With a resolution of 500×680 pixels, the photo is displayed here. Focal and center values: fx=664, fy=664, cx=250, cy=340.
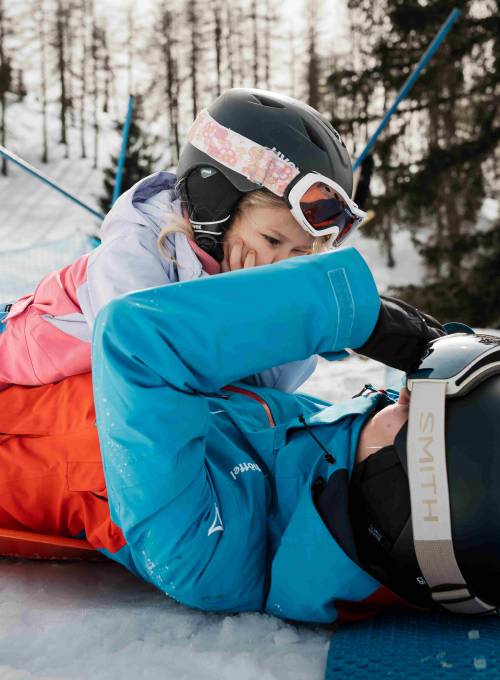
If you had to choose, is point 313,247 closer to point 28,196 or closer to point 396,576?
point 396,576

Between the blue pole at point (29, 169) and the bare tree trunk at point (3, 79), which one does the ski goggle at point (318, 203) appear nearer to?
the blue pole at point (29, 169)

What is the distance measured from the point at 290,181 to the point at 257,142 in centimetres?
20

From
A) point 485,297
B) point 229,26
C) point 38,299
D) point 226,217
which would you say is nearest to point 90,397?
point 38,299

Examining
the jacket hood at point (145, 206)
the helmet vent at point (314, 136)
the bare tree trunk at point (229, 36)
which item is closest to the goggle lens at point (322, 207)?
the helmet vent at point (314, 136)

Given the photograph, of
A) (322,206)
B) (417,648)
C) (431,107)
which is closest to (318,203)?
(322,206)

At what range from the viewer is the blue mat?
1267 millimetres

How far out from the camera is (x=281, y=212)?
230 centimetres

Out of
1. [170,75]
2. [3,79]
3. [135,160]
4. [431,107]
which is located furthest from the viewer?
[170,75]

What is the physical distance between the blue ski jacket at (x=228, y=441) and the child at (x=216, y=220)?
657 mm

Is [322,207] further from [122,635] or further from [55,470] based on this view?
[122,635]

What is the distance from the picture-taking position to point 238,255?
233 centimetres

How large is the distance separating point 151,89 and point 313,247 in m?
26.7

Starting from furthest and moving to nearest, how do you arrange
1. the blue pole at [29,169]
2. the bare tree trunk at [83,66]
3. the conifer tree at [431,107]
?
1. the bare tree trunk at [83,66]
2. the conifer tree at [431,107]
3. the blue pole at [29,169]

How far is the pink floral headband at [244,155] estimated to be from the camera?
89.0 inches
